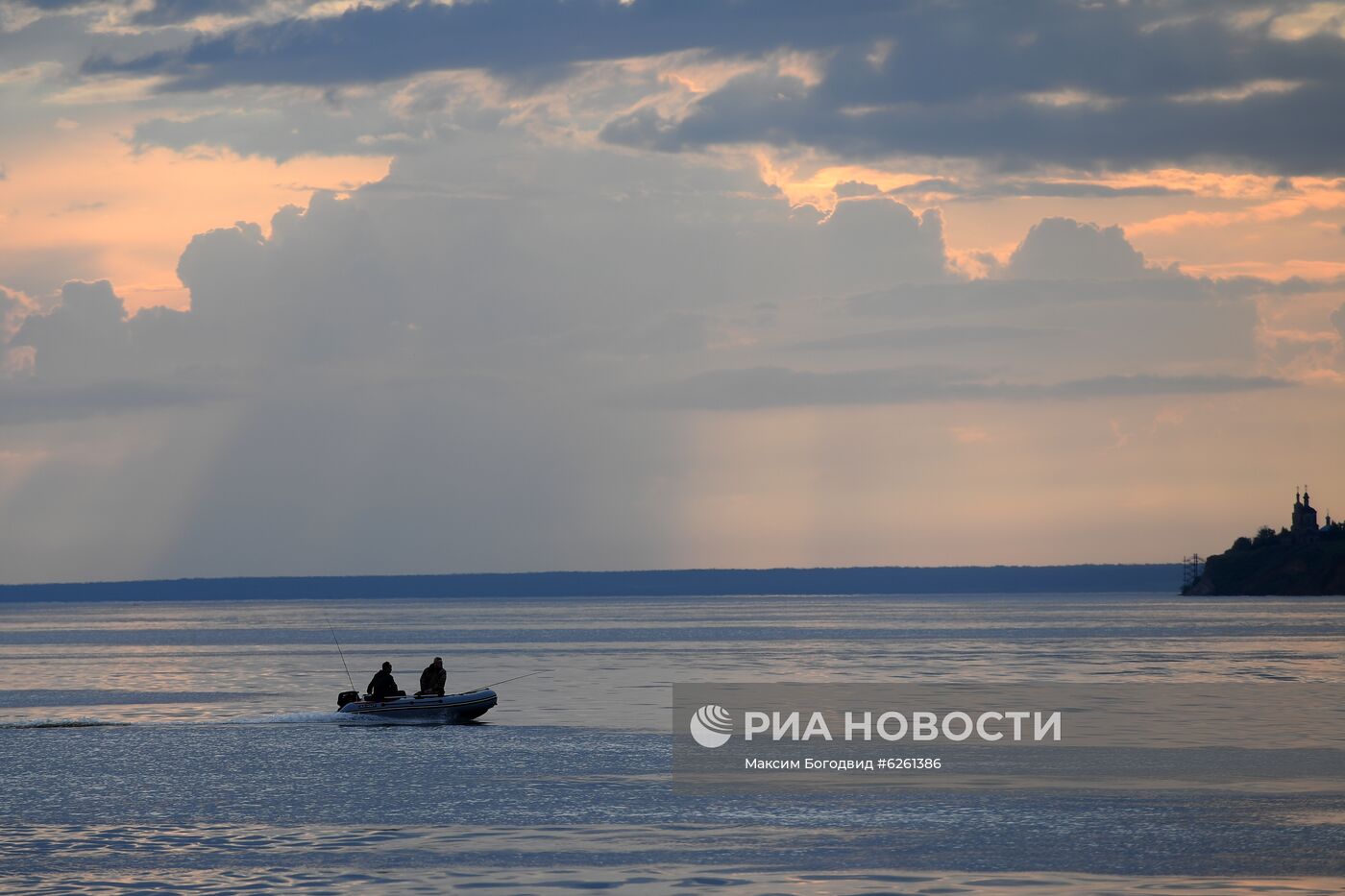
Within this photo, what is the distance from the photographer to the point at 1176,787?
3741 cm

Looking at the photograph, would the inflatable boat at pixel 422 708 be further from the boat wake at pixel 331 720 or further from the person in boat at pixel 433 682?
the person in boat at pixel 433 682

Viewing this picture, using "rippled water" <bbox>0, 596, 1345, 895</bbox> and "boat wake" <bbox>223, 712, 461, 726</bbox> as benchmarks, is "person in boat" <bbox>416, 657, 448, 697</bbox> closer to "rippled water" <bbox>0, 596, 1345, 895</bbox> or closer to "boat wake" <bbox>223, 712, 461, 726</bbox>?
"boat wake" <bbox>223, 712, 461, 726</bbox>

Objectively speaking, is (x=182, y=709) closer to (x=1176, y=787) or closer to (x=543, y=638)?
(x=1176, y=787)

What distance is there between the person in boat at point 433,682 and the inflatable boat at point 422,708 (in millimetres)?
306
